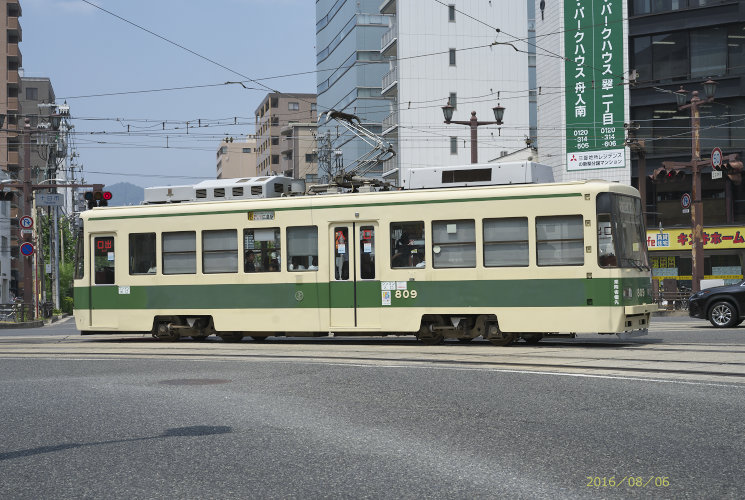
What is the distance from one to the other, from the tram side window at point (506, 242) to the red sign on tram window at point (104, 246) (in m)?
8.30

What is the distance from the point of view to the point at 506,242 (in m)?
Answer: 16.7

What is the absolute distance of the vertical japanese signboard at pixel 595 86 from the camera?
4300 centimetres

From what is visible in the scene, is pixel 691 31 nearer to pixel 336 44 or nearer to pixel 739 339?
pixel 739 339

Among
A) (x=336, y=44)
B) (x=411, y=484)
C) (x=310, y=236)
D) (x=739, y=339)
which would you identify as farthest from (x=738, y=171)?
(x=336, y=44)

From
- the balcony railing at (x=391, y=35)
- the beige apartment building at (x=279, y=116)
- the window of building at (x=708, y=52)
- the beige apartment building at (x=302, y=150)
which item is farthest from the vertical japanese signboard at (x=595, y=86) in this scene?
the beige apartment building at (x=279, y=116)

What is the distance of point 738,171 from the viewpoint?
39.0m

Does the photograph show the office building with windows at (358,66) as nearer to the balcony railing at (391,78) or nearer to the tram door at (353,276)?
the balcony railing at (391,78)

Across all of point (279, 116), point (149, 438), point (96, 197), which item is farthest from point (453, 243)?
point (279, 116)

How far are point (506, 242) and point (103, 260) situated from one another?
8903 millimetres

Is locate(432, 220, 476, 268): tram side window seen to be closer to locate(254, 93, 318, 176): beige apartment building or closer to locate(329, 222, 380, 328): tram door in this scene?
locate(329, 222, 380, 328): tram door

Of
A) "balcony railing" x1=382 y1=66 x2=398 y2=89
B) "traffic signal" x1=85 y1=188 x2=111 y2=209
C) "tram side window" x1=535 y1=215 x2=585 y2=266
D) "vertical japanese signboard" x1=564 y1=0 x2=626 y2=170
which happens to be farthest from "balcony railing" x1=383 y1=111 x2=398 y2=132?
"tram side window" x1=535 y1=215 x2=585 y2=266
